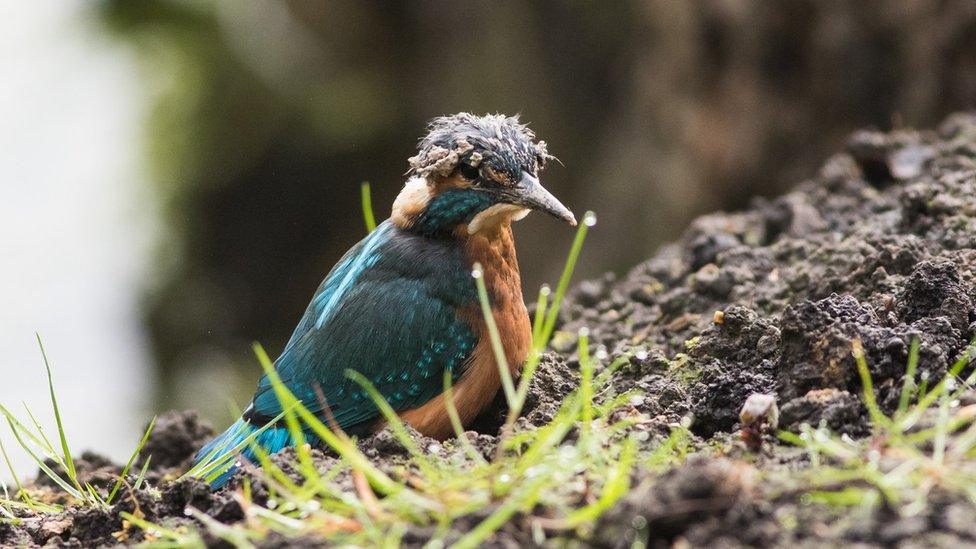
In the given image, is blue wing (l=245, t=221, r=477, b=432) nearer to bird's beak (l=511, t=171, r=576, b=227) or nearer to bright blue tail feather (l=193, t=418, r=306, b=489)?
bright blue tail feather (l=193, t=418, r=306, b=489)

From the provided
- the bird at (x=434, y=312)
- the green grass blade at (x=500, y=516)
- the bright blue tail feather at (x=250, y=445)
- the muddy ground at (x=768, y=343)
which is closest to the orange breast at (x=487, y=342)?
the bird at (x=434, y=312)

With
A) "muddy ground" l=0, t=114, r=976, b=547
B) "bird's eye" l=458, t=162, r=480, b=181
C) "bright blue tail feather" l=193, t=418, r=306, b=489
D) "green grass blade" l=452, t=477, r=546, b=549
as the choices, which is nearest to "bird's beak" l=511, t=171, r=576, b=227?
"bird's eye" l=458, t=162, r=480, b=181

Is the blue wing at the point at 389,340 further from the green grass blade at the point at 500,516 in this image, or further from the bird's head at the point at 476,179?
the green grass blade at the point at 500,516

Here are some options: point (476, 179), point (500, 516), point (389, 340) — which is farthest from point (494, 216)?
point (500, 516)

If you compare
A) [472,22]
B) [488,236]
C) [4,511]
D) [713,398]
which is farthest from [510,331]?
[472,22]

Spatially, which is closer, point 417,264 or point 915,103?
point 417,264

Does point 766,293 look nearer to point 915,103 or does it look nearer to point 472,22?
point 915,103
